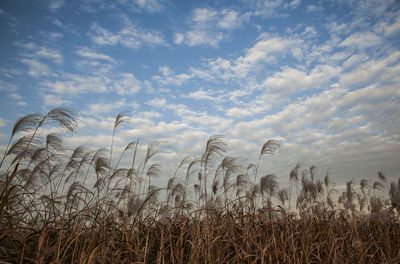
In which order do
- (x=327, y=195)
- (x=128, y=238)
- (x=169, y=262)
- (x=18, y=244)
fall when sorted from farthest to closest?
(x=327, y=195) → (x=128, y=238) → (x=169, y=262) → (x=18, y=244)

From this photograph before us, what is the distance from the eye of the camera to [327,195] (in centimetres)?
980

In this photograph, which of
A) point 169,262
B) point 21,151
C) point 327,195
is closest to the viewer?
point 169,262

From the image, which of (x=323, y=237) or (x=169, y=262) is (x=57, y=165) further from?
(x=323, y=237)

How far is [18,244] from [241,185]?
5.18 m

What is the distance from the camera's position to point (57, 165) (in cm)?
664

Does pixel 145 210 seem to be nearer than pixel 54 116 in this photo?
No

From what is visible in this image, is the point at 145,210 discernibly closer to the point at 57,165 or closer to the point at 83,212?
the point at 83,212

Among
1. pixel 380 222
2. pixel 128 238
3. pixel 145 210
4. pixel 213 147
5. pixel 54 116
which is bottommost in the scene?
pixel 380 222

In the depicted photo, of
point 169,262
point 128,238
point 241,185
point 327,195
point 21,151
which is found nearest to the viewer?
point 169,262

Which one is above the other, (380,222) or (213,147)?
(213,147)

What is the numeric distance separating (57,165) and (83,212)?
3271 millimetres

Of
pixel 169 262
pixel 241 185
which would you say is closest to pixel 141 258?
pixel 169 262

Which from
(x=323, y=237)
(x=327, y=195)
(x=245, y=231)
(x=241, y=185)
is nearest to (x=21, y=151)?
(x=245, y=231)

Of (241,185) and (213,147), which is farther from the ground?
(213,147)
